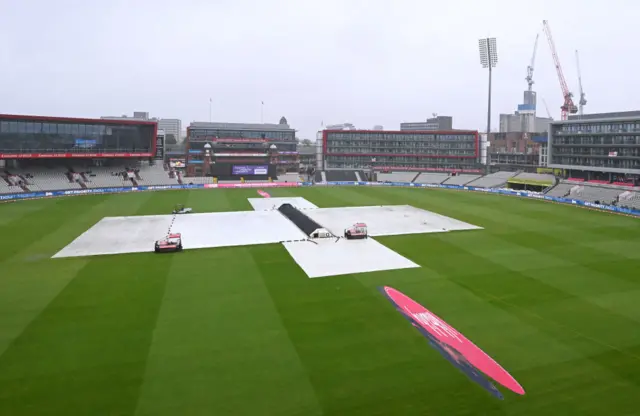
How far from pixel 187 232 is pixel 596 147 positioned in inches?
2919

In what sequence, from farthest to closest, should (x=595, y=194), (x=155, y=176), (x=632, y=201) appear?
(x=155, y=176)
(x=595, y=194)
(x=632, y=201)

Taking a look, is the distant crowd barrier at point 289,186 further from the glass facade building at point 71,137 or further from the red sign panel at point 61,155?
the glass facade building at point 71,137

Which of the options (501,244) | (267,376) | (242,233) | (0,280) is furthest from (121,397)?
(501,244)

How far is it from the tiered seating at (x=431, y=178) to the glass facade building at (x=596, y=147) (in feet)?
81.6

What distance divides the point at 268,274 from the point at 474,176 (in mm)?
86619

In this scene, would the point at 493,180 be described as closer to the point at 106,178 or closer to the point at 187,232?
the point at 187,232

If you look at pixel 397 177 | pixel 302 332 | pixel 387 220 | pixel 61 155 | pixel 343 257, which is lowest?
pixel 302 332

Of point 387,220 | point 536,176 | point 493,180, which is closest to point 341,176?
point 493,180

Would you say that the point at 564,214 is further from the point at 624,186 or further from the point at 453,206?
the point at 624,186

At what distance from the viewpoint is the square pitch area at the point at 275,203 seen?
202ft

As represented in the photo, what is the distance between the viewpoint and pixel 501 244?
3884 centimetres

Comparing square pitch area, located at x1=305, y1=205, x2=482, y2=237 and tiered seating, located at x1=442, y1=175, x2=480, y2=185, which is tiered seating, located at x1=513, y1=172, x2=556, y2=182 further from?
square pitch area, located at x1=305, y1=205, x2=482, y2=237

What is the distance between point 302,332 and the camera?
20109 mm

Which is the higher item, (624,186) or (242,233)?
(624,186)
